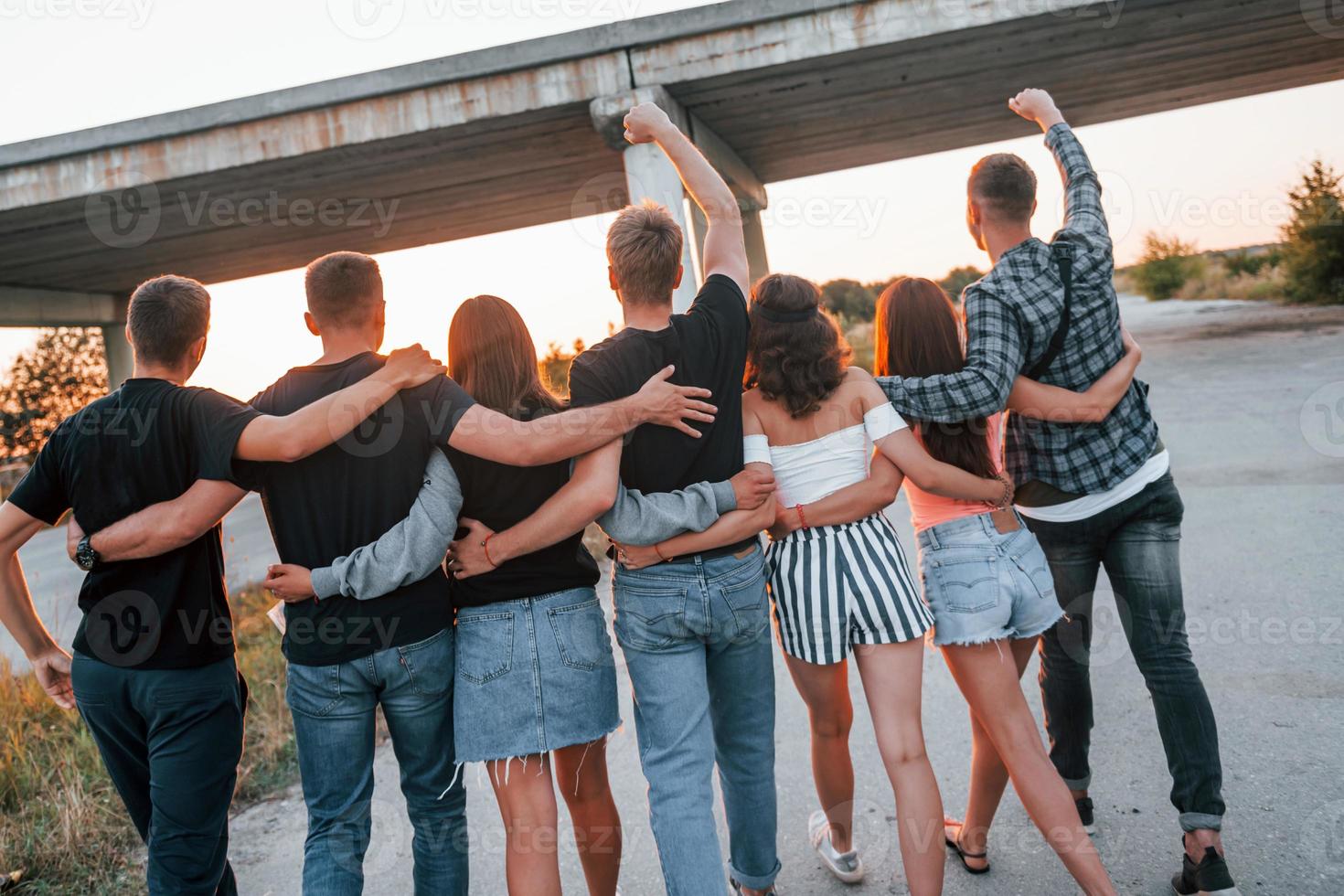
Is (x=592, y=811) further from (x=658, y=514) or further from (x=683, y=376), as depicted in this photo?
(x=683, y=376)

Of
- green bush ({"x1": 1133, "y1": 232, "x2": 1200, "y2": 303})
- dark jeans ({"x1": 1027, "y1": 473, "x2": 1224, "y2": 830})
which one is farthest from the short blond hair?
green bush ({"x1": 1133, "y1": 232, "x2": 1200, "y2": 303})

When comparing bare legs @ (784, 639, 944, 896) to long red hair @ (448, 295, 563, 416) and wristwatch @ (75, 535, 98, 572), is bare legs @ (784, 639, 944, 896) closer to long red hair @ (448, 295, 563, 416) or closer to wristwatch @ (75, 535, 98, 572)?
long red hair @ (448, 295, 563, 416)

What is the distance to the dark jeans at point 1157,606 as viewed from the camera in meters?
2.59

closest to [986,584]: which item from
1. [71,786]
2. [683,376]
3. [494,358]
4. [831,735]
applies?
[831,735]

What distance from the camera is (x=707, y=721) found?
2.44 meters

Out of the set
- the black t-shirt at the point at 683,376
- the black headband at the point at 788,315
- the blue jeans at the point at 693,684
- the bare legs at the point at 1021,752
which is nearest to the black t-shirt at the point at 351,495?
the black t-shirt at the point at 683,376

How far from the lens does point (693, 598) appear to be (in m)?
2.39

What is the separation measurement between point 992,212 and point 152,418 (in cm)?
260

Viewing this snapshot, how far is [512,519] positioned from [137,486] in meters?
1.04

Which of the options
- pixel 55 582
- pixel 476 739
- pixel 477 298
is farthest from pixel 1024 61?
pixel 55 582

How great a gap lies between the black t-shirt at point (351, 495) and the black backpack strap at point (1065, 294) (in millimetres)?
1826

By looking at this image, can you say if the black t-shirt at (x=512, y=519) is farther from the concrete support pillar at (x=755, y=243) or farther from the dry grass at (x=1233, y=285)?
the dry grass at (x=1233, y=285)

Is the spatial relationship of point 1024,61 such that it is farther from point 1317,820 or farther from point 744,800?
point 744,800

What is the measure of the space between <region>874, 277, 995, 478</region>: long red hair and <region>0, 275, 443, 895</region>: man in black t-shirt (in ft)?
4.79
